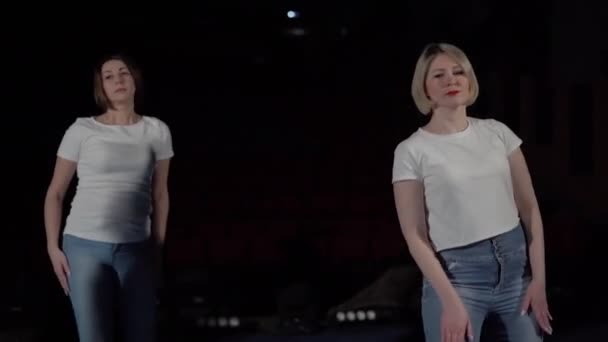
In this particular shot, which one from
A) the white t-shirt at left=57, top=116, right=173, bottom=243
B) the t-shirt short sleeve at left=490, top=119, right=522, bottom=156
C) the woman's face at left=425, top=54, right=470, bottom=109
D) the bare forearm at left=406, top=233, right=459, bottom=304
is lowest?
the bare forearm at left=406, top=233, right=459, bottom=304

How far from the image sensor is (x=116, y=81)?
1848 millimetres

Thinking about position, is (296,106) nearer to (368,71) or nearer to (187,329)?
(368,71)

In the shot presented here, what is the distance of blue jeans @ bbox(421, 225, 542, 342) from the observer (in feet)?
4.52

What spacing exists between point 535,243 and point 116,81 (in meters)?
0.96

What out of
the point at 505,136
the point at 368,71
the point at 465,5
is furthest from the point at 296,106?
the point at 505,136

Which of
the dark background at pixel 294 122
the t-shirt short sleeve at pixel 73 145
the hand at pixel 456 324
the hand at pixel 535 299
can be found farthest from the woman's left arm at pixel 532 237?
the dark background at pixel 294 122

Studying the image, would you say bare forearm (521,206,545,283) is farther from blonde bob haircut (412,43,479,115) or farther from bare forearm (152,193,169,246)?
bare forearm (152,193,169,246)

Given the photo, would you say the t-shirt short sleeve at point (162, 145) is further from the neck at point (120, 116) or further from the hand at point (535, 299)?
the hand at point (535, 299)

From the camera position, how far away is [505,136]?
1.46 metres

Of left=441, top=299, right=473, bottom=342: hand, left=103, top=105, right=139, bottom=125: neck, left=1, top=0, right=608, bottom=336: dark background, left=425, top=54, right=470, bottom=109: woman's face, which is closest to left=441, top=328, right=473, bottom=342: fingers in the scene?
left=441, top=299, right=473, bottom=342: hand

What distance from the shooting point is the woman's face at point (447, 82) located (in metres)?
1.44

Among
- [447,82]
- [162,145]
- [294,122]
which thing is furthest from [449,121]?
[294,122]

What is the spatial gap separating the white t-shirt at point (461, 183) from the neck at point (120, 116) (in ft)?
2.23

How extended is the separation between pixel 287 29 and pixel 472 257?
222 inches
